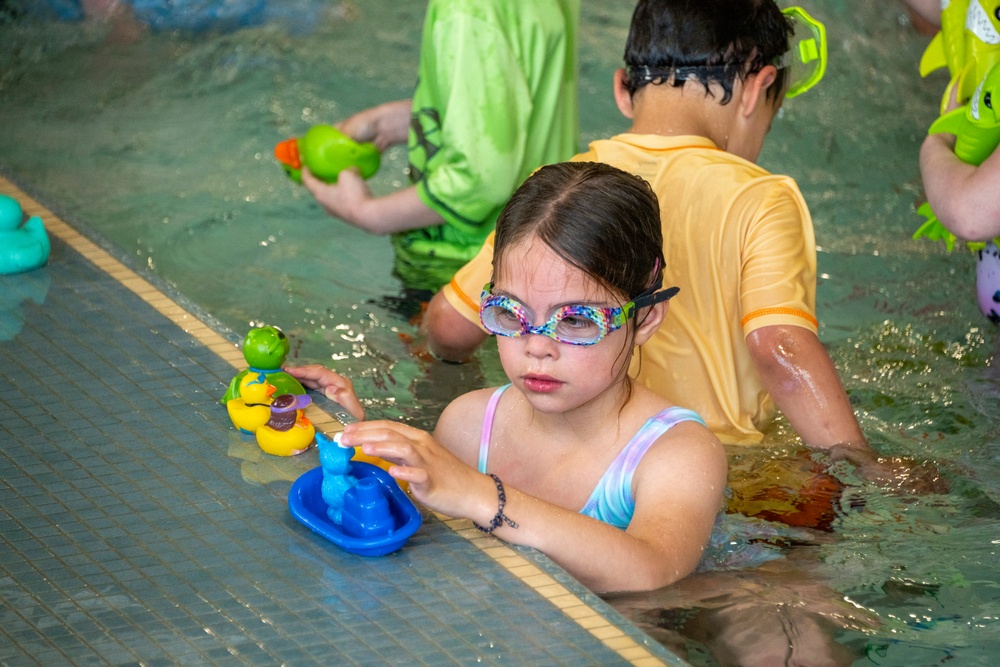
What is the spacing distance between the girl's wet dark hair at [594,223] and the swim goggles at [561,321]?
8 centimetres

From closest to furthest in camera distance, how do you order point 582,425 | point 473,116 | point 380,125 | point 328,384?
point 582,425
point 328,384
point 473,116
point 380,125

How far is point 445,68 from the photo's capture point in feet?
11.8

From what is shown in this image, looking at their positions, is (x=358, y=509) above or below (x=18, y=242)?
above

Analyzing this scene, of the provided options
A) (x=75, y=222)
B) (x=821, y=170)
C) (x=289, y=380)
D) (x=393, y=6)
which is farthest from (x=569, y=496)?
(x=393, y=6)

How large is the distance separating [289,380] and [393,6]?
598 cm

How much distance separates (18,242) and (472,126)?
1291 millimetres

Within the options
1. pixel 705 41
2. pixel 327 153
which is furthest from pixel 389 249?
pixel 705 41

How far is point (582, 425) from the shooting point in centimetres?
256

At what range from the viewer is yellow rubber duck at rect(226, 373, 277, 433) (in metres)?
2.47

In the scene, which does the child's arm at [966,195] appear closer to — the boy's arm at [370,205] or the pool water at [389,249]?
the pool water at [389,249]

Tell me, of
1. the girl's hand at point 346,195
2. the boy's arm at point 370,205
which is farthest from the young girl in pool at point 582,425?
the girl's hand at point 346,195

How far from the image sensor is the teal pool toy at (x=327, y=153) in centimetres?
402

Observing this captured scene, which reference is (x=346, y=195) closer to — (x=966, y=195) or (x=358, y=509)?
(x=966, y=195)

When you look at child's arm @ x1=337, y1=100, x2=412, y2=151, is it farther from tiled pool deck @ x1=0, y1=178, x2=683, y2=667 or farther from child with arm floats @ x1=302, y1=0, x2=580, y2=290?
tiled pool deck @ x1=0, y1=178, x2=683, y2=667
